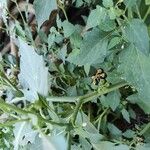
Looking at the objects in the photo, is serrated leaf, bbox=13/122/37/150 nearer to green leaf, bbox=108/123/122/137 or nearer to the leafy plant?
the leafy plant

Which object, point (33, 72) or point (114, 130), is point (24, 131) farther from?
point (114, 130)

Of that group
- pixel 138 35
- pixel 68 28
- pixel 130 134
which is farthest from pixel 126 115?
pixel 138 35

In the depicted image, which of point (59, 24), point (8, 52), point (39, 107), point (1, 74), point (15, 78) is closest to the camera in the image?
point (39, 107)

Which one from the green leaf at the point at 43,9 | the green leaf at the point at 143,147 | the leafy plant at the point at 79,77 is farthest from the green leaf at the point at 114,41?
the green leaf at the point at 143,147

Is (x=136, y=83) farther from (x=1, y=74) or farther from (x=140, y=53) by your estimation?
(x=1, y=74)

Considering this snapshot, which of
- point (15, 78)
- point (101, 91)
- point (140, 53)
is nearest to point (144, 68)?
point (140, 53)

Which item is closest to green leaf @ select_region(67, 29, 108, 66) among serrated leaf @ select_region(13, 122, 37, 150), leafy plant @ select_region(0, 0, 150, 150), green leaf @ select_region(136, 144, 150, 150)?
leafy plant @ select_region(0, 0, 150, 150)

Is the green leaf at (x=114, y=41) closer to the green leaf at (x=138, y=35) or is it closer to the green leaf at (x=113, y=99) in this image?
the green leaf at (x=138, y=35)
